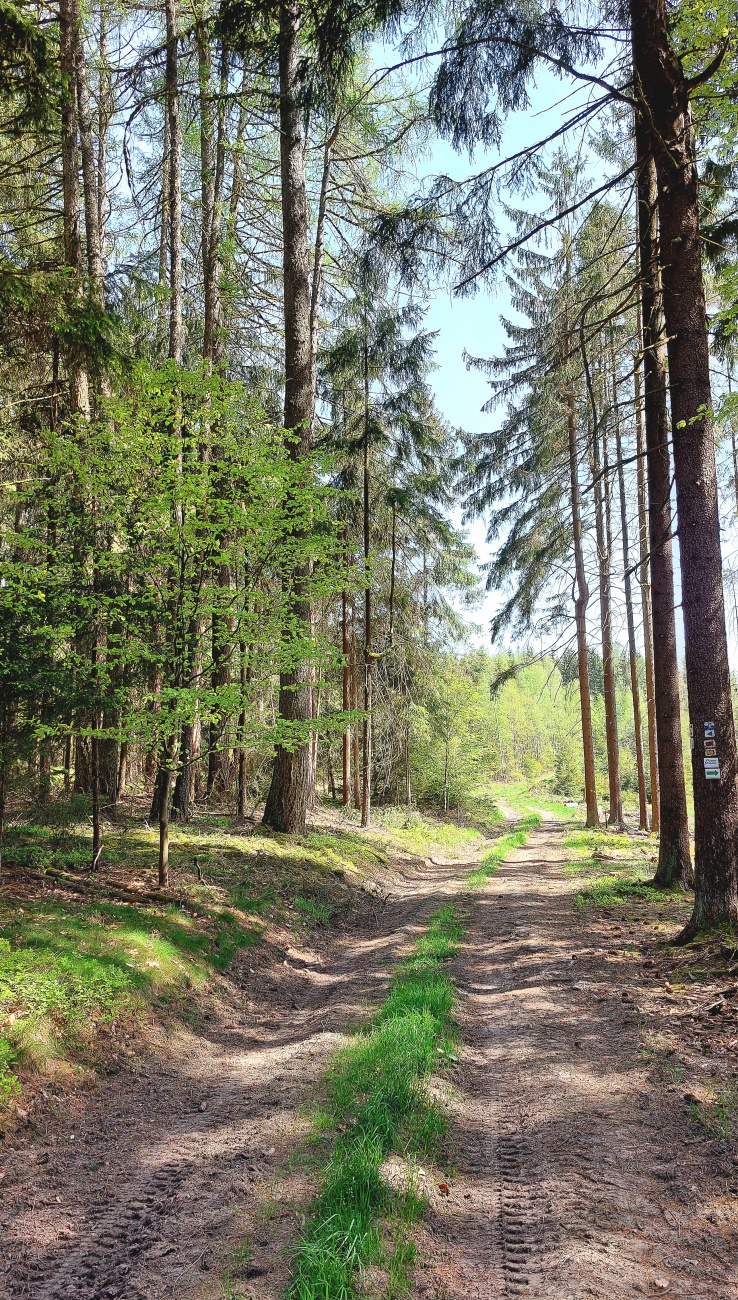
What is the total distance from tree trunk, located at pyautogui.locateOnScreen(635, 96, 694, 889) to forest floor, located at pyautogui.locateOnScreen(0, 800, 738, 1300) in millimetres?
2377

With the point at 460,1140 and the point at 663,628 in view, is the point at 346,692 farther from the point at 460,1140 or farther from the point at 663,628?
the point at 460,1140

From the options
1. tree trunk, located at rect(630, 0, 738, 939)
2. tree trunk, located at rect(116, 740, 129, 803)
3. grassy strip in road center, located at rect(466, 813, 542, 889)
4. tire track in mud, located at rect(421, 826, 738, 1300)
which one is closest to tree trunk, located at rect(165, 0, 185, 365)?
tree trunk, located at rect(630, 0, 738, 939)

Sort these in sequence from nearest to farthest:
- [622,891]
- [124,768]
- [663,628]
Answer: [622,891]
[663,628]
[124,768]

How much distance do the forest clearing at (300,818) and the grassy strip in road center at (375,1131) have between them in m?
0.02

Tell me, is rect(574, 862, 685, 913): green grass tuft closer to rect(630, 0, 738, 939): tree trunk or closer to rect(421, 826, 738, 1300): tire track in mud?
rect(630, 0, 738, 939): tree trunk

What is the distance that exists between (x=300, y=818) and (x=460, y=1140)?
7.52 metres

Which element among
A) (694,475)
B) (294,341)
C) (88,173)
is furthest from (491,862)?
(88,173)

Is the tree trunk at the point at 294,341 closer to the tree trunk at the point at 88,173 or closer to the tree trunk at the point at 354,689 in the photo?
the tree trunk at the point at 88,173

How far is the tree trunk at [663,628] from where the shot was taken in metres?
8.23

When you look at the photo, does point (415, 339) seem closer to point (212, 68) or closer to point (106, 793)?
point (212, 68)

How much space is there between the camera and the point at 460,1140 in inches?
129

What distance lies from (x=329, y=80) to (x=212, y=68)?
5.47 metres

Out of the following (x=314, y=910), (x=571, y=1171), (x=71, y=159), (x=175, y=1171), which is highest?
(x=71, y=159)

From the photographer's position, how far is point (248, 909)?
721cm
